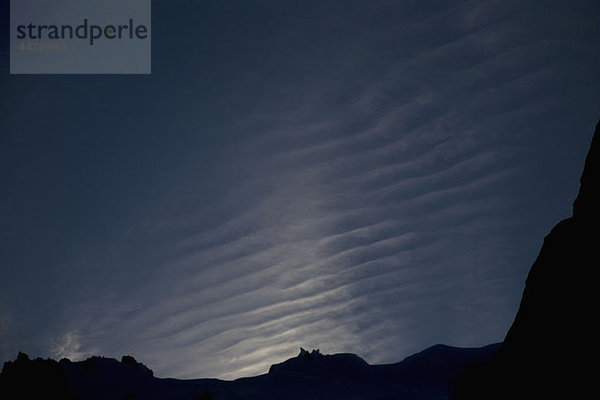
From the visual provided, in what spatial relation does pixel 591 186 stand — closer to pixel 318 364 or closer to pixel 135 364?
pixel 318 364

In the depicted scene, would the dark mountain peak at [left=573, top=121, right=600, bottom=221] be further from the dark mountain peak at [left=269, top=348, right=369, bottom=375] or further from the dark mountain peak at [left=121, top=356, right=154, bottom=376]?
the dark mountain peak at [left=121, top=356, right=154, bottom=376]

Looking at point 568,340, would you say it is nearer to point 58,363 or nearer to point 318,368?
point 318,368

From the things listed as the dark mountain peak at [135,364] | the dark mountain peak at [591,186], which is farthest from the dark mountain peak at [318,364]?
the dark mountain peak at [591,186]

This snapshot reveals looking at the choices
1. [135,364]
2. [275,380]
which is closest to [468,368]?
[275,380]

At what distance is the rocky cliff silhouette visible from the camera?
59.1 feet

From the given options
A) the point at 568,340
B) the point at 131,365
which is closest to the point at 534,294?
the point at 568,340

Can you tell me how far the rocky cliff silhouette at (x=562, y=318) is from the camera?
59.1ft

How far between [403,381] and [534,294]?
24.9 m

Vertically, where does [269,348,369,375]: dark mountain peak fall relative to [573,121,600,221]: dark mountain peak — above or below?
below

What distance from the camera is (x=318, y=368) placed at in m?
45.9

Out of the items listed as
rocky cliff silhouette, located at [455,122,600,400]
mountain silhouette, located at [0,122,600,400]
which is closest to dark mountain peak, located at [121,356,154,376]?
A: mountain silhouette, located at [0,122,600,400]

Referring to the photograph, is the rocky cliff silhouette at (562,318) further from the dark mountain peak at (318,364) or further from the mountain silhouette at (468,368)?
the dark mountain peak at (318,364)

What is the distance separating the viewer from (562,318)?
784 inches

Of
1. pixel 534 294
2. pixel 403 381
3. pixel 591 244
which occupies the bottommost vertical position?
pixel 403 381
